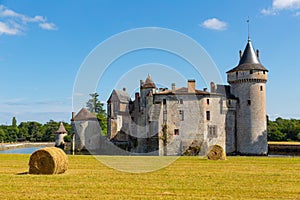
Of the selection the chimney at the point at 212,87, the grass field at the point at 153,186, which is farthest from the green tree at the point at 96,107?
the grass field at the point at 153,186

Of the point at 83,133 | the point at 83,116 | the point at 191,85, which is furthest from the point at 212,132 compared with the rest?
the point at 83,116

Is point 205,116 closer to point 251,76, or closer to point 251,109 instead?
point 251,109

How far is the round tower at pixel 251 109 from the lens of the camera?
4259cm

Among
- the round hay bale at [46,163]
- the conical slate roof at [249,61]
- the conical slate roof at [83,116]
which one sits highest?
the conical slate roof at [249,61]

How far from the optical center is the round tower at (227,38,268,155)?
42.6 meters

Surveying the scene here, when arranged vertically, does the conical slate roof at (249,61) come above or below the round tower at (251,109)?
above

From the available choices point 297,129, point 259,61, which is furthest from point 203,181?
point 297,129

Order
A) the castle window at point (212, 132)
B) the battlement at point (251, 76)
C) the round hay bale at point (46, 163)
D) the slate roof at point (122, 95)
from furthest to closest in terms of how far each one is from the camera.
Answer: the slate roof at point (122, 95) < the battlement at point (251, 76) < the castle window at point (212, 132) < the round hay bale at point (46, 163)

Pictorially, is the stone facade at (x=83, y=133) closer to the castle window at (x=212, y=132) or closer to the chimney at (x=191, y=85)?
the castle window at (x=212, y=132)

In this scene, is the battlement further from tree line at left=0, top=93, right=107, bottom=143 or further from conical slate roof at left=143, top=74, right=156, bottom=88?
tree line at left=0, top=93, right=107, bottom=143

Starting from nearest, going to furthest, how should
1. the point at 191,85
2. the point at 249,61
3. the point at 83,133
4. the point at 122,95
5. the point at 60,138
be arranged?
the point at 191,85
the point at 249,61
the point at 83,133
the point at 122,95
the point at 60,138

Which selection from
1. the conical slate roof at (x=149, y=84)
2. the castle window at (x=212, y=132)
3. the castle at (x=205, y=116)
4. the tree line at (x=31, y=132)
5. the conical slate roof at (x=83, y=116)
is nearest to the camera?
the castle at (x=205, y=116)

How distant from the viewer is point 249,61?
1731 inches

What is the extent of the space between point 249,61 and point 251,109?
19.5 feet
